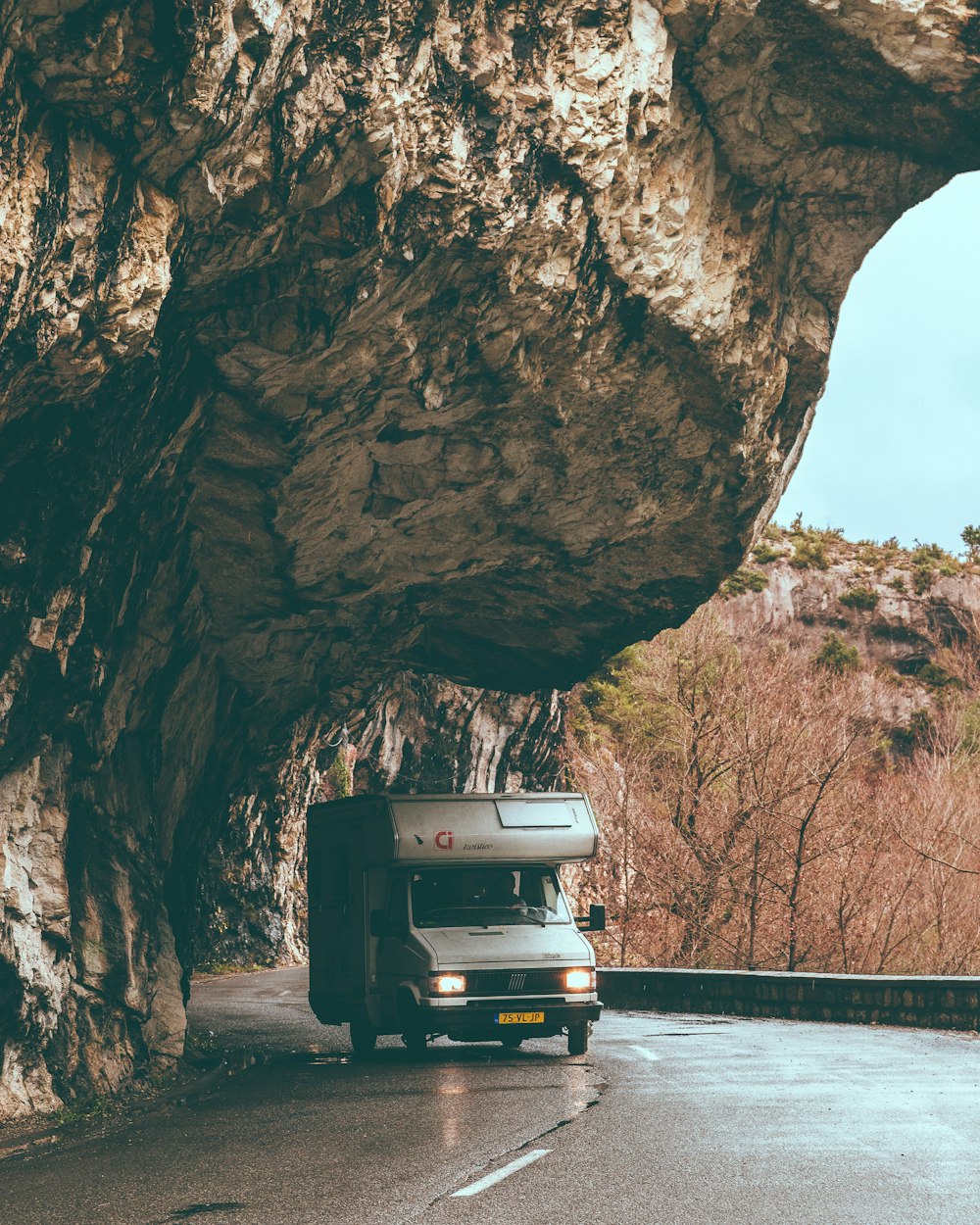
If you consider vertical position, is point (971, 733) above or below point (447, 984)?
above

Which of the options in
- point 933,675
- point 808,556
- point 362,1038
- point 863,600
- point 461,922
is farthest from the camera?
point 808,556

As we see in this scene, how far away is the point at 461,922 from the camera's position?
1530 cm

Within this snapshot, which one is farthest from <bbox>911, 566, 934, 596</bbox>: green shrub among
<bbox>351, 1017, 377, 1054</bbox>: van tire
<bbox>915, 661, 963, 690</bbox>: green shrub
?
<bbox>351, 1017, 377, 1054</bbox>: van tire

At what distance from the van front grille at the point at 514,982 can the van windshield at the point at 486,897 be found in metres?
0.77

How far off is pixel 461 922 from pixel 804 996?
750 cm

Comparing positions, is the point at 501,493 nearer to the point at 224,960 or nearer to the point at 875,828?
the point at 875,828

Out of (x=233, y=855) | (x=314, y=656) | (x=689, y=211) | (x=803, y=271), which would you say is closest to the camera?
(x=689, y=211)

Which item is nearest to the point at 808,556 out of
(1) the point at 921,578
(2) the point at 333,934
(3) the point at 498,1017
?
(1) the point at 921,578

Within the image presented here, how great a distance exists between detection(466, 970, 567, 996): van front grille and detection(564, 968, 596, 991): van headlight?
2.3 inches

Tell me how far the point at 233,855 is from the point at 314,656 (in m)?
16.8

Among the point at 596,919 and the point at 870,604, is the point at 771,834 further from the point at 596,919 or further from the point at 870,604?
the point at 870,604

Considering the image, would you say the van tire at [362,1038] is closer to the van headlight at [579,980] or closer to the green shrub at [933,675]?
the van headlight at [579,980]

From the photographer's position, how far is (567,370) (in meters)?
13.9

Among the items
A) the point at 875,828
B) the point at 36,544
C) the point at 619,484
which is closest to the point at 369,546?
the point at 619,484
